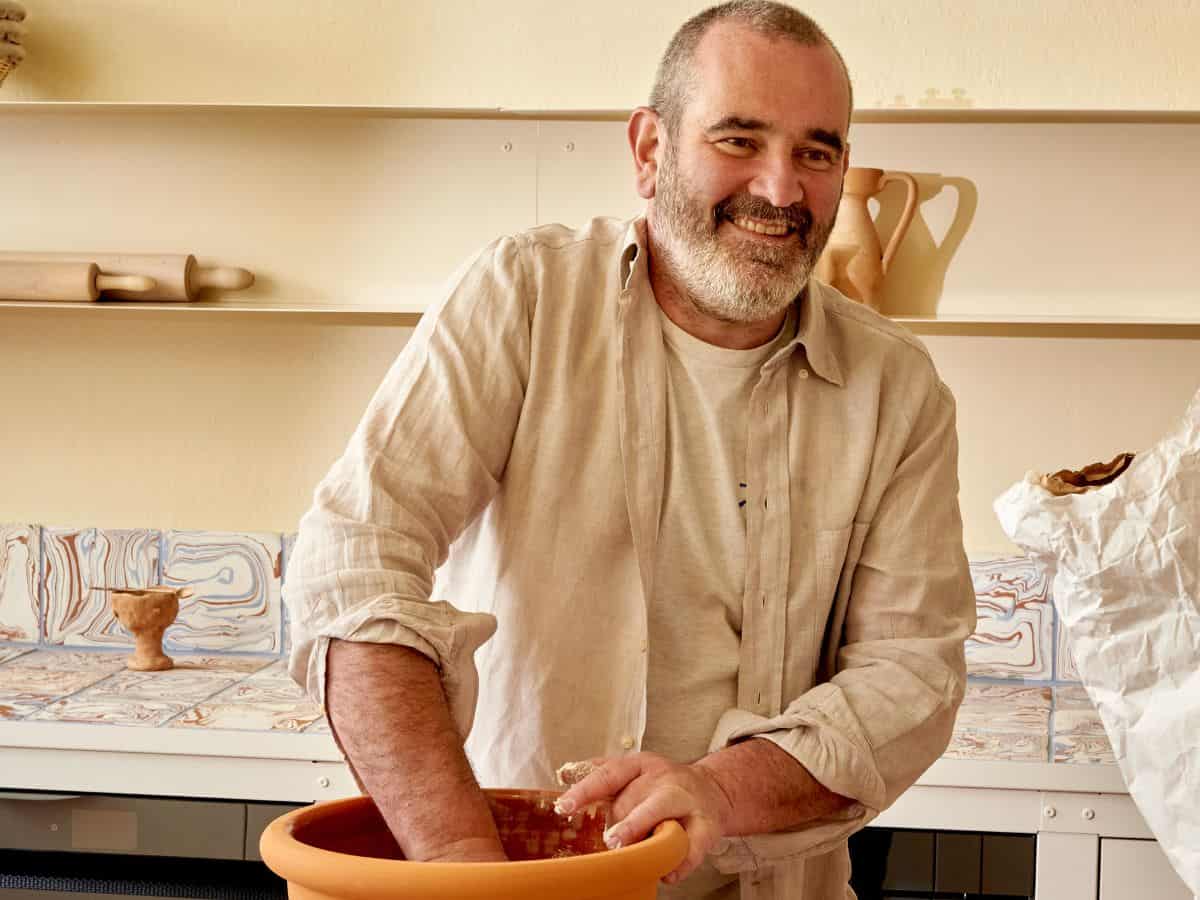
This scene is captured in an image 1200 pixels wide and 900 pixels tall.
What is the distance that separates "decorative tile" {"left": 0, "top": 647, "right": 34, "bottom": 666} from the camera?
251cm

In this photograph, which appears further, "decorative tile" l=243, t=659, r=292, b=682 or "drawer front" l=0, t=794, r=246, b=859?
"decorative tile" l=243, t=659, r=292, b=682

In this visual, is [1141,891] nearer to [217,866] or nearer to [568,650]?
[568,650]

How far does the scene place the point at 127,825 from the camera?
2.06 metres

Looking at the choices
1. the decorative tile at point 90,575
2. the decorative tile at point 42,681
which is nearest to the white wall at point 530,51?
the decorative tile at point 90,575

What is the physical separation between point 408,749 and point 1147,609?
0.99m

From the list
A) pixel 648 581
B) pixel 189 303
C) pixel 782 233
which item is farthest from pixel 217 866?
pixel 782 233

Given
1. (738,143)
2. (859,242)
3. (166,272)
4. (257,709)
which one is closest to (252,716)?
Result: (257,709)

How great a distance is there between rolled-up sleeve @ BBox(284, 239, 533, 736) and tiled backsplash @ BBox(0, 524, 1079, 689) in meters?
1.38

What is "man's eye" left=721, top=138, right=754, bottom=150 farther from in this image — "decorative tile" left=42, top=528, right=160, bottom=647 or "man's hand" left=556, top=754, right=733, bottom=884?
"decorative tile" left=42, top=528, right=160, bottom=647

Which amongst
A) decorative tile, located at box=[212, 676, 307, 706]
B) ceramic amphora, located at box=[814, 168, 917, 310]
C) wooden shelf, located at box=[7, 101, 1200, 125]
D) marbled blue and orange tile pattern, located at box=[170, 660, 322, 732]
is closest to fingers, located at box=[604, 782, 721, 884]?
marbled blue and orange tile pattern, located at box=[170, 660, 322, 732]

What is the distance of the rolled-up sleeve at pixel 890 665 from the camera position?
1.15 meters

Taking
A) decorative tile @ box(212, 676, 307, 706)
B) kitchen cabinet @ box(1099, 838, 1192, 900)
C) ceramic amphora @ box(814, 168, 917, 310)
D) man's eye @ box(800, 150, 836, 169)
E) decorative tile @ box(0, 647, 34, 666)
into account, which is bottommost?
kitchen cabinet @ box(1099, 838, 1192, 900)

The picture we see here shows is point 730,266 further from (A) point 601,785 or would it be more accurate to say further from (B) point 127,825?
(B) point 127,825

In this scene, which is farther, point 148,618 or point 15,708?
point 148,618
